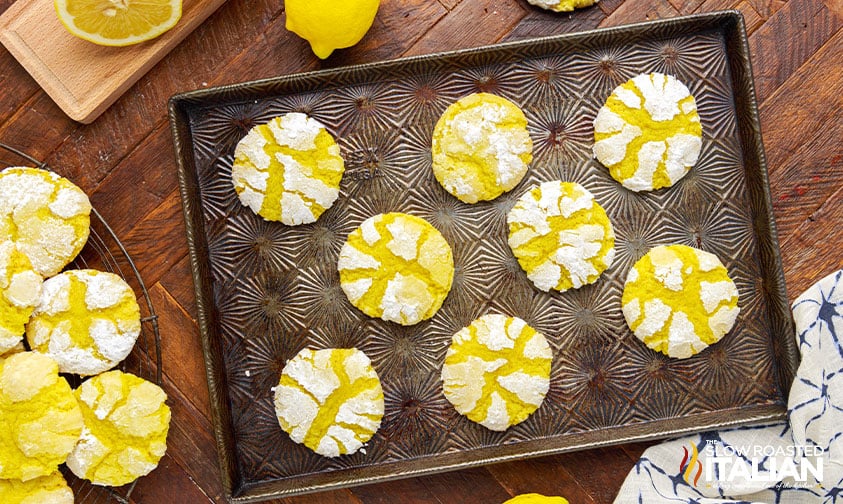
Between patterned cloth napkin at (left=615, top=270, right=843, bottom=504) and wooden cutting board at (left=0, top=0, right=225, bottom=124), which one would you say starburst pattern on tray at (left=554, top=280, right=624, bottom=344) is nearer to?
patterned cloth napkin at (left=615, top=270, right=843, bottom=504)

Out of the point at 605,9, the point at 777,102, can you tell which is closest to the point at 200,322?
the point at 605,9

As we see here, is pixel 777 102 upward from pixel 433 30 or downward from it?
upward

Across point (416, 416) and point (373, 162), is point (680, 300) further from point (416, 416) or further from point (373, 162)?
point (373, 162)

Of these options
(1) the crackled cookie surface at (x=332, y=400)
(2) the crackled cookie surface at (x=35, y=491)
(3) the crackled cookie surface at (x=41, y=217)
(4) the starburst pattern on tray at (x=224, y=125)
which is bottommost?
(2) the crackled cookie surface at (x=35, y=491)

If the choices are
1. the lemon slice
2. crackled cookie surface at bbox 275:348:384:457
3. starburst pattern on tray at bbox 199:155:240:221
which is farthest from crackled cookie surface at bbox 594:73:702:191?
the lemon slice

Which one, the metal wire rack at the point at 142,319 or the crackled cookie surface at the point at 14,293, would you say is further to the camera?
the metal wire rack at the point at 142,319

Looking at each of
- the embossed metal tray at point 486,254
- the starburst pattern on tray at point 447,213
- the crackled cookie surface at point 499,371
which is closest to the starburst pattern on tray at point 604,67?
the embossed metal tray at point 486,254

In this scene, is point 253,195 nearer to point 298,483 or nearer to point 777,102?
point 298,483

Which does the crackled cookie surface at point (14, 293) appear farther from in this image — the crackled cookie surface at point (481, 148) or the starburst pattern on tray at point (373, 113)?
the crackled cookie surface at point (481, 148)
